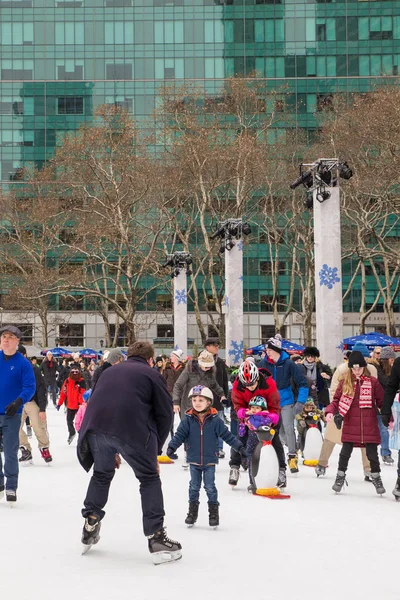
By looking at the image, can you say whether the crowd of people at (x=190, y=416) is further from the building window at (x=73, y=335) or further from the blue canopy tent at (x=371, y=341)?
the building window at (x=73, y=335)

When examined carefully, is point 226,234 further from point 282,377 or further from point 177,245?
point 177,245

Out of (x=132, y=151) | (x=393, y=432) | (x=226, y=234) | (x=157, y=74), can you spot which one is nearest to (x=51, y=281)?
(x=132, y=151)

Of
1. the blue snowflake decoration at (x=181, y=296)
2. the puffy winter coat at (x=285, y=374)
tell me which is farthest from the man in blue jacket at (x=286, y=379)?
the blue snowflake decoration at (x=181, y=296)

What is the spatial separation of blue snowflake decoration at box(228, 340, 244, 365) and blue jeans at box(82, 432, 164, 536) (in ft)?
82.6

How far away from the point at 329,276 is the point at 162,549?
16.8 metres

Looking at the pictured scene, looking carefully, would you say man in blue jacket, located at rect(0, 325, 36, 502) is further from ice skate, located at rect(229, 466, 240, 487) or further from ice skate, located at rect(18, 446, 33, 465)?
ice skate, located at rect(18, 446, 33, 465)

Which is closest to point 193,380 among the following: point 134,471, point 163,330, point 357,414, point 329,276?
point 357,414

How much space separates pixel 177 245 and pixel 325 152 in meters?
27.7

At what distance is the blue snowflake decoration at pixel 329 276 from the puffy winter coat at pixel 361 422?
41.1 feet

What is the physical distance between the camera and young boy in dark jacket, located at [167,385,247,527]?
7.54 meters

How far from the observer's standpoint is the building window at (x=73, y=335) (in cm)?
7450

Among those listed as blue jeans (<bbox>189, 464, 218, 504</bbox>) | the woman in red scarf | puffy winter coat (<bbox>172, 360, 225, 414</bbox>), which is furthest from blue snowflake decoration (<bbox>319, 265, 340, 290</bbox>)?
blue jeans (<bbox>189, 464, 218, 504</bbox>)

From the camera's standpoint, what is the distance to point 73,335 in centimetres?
7475

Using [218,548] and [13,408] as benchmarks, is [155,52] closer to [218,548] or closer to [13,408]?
[13,408]
